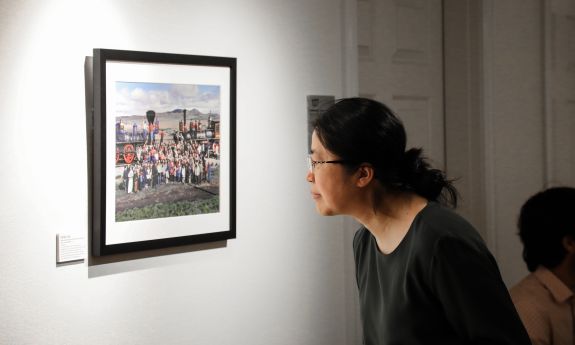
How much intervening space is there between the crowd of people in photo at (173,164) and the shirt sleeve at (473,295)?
1.03 meters

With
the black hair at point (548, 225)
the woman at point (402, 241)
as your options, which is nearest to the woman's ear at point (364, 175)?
the woman at point (402, 241)

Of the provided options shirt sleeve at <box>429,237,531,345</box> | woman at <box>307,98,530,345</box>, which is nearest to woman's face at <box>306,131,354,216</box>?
woman at <box>307,98,530,345</box>

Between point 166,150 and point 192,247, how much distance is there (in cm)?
36

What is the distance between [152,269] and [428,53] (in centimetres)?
182

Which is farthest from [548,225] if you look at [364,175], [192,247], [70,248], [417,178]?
[70,248]

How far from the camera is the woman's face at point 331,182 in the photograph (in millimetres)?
1382

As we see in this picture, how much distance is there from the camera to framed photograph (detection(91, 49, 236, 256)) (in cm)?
180

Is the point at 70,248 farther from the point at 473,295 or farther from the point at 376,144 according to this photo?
the point at 473,295

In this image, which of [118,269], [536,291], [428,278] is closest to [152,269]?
[118,269]

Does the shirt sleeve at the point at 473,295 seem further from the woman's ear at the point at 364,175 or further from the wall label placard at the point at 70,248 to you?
the wall label placard at the point at 70,248

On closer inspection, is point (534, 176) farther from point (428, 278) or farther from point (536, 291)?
point (428, 278)

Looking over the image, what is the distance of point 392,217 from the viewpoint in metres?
1.37

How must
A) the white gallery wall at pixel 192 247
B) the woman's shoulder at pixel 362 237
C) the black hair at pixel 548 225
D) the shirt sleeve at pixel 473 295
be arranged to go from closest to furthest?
the shirt sleeve at pixel 473 295
the woman's shoulder at pixel 362 237
the white gallery wall at pixel 192 247
the black hair at pixel 548 225

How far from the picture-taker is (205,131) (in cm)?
202
